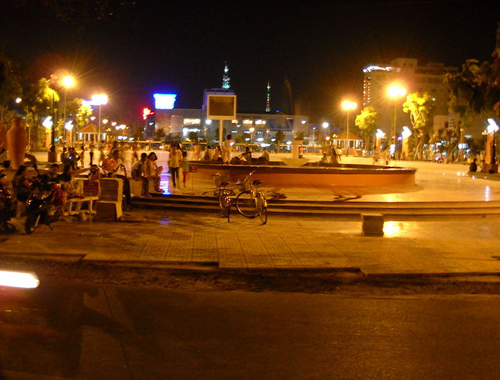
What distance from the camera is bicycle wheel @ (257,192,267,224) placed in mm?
14656

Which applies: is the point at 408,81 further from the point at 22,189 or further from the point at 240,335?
the point at 240,335

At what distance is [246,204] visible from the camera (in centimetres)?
1577

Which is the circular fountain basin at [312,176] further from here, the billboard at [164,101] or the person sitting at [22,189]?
the billboard at [164,101]

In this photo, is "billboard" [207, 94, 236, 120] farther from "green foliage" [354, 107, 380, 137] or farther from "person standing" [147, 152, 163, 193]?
"green foliage" [354, 107, 380, 137]

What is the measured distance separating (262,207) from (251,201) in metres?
0.81

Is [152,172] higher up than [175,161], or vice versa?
[175,161]

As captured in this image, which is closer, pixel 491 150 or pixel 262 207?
pixel 262 207

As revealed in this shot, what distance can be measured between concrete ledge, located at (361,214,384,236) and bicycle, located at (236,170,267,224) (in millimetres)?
2723

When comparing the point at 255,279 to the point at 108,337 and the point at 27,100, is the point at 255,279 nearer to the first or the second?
the point at 108,337

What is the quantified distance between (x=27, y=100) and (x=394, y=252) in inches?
2089

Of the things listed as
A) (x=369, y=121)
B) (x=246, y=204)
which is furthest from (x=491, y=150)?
(x=369, y=121)

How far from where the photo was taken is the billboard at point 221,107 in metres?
32.6

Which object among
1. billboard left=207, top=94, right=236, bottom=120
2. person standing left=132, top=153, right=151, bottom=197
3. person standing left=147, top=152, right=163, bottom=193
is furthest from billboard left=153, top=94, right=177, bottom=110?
person standing left=132, top=153, right=151, bottom=197

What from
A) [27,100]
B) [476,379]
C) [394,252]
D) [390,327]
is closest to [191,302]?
[390,327]
